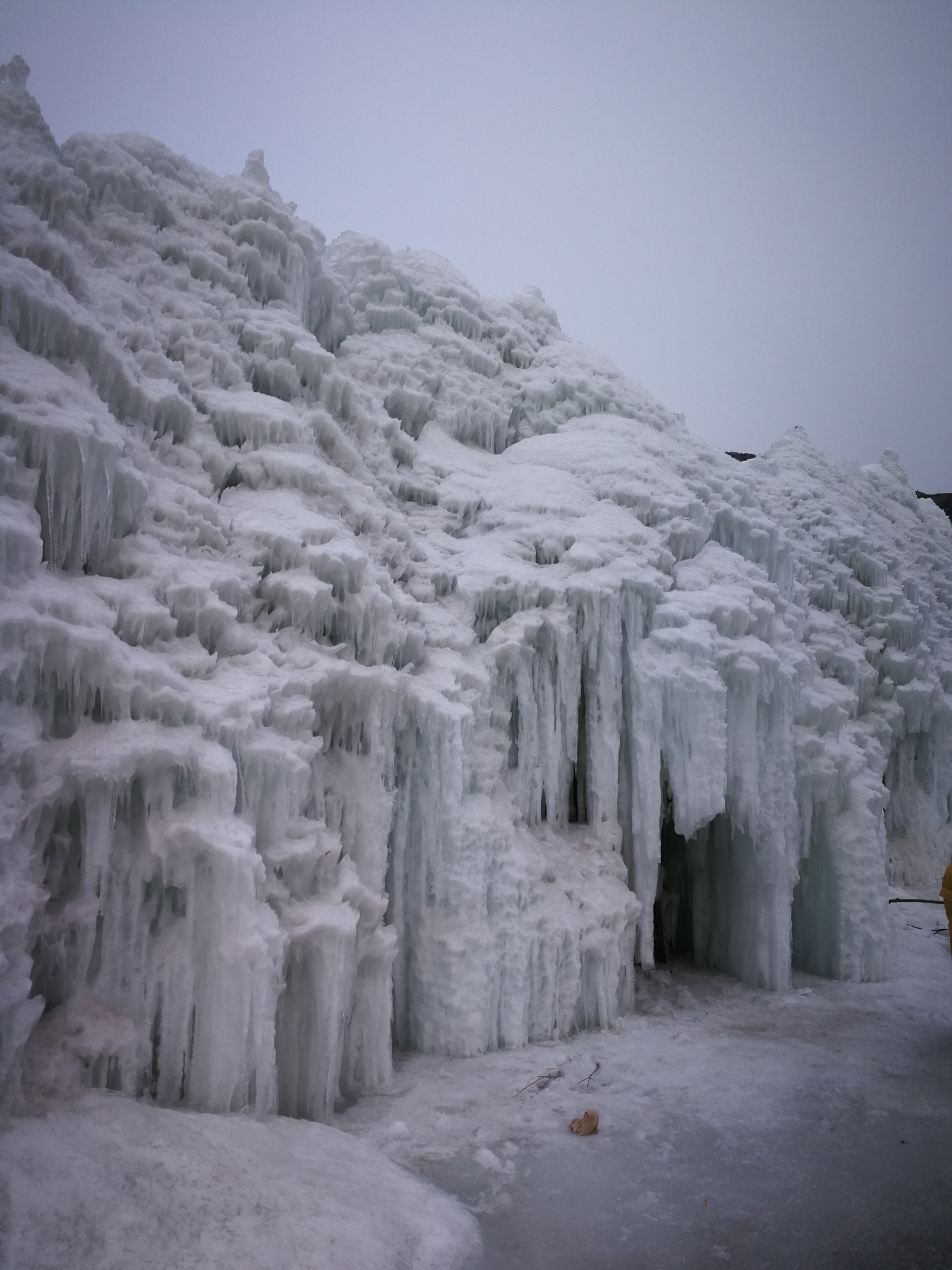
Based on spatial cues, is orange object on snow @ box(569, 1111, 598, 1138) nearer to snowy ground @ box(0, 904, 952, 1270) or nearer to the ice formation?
snowy ground @ box(0, 904, 952, 1270)

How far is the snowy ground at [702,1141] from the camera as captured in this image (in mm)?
5285

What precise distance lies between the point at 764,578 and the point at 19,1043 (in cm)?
1121

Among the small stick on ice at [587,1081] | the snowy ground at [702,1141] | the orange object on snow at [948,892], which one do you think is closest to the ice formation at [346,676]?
the snowy ground at [702,1141]

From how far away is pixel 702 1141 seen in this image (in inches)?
261

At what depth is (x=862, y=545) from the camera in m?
17.9

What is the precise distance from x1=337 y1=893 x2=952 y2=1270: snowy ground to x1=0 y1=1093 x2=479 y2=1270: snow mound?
2.04 feet

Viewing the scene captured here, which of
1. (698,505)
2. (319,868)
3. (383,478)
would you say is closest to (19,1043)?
(319,868)

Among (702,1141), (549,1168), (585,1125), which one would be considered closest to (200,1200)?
(549,1168)

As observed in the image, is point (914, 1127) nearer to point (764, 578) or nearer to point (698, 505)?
point (764, 578)

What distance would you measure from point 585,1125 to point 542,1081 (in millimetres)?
890

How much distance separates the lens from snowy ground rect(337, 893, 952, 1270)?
5285 mm

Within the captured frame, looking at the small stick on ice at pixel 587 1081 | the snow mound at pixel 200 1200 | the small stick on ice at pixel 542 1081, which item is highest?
the snow mound at pixel 200 1200

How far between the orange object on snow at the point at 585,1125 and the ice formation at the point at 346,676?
5.24ft

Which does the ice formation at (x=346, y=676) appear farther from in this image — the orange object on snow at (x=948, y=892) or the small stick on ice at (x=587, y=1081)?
the orange object on snow at (x=948, y=892)
